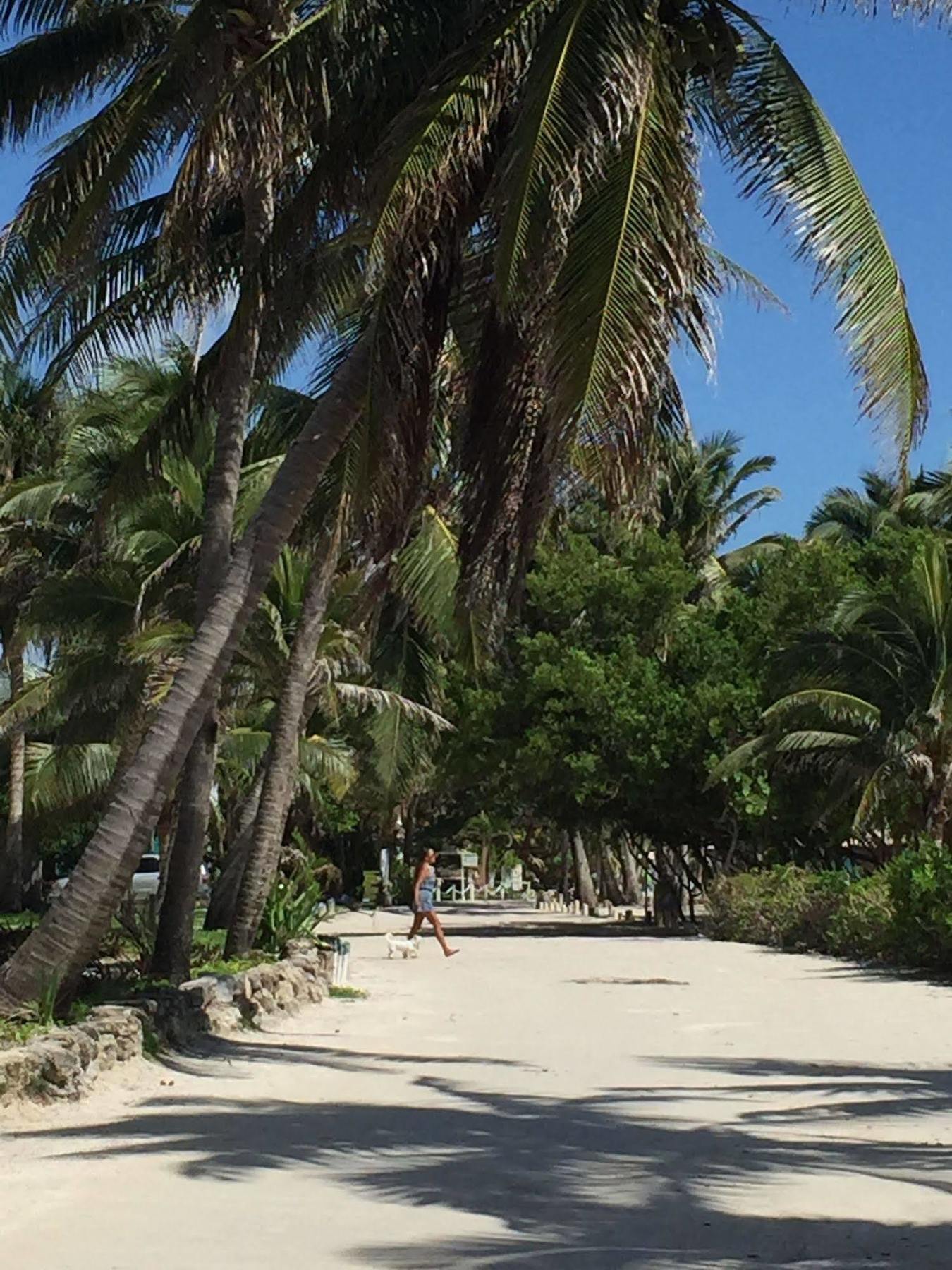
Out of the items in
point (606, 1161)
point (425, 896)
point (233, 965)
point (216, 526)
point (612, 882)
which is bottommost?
point (606, 1161)

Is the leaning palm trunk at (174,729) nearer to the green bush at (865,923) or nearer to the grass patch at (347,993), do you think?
the grass patch at (347,993)

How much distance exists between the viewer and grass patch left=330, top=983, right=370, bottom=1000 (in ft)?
57.6

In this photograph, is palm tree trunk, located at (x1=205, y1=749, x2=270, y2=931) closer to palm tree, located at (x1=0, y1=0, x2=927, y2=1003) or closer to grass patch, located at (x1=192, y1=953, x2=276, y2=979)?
grass patch, located at (x1=192, y1=953, x2=276, y2=979)

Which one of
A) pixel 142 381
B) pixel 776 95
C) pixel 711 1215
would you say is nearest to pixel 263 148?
pixel 776 95

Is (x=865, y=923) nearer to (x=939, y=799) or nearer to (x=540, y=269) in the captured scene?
(x=939, y=799)

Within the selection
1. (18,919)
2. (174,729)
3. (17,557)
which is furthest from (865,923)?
(17,557)

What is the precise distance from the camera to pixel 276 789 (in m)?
18.0

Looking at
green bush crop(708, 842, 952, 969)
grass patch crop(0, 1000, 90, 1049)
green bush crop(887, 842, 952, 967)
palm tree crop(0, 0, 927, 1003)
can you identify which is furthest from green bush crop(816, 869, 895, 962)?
grass patch crop(0, 1000, 90, 1049)

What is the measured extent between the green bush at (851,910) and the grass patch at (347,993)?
7.09m

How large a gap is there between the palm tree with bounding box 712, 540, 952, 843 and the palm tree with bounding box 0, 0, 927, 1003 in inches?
640

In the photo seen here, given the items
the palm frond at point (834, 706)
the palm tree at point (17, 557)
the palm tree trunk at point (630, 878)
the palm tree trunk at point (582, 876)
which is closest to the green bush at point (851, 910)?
the palm frond at point (834, 706)

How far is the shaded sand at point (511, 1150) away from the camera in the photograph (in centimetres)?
588

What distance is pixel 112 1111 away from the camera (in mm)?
9031

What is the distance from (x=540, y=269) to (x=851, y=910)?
51.3 ft
